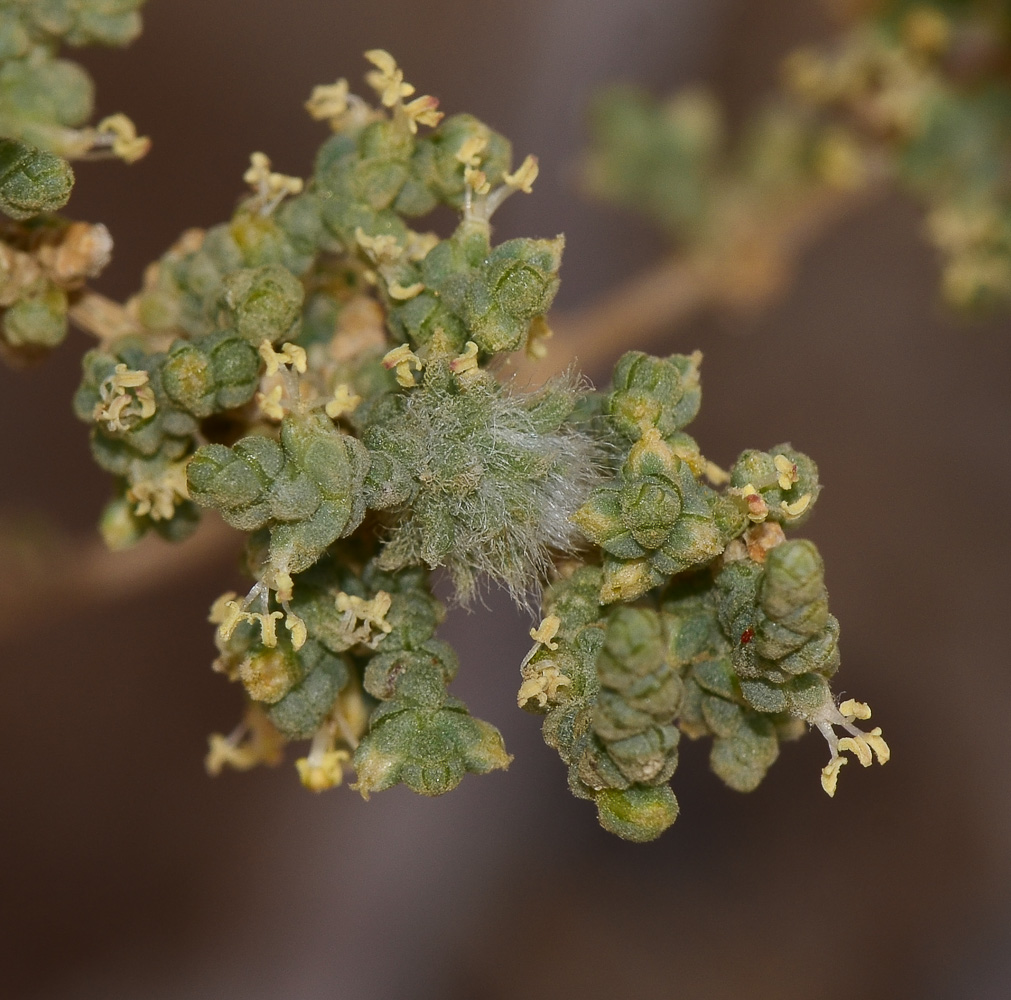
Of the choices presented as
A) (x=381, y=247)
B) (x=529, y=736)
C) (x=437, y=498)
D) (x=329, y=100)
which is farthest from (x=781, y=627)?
(x=529, y=736)

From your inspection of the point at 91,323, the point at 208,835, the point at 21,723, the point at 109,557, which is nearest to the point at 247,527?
the point at 91,323

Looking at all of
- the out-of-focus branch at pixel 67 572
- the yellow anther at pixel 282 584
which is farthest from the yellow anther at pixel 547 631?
the out-of-focus branch at pixel 67 572

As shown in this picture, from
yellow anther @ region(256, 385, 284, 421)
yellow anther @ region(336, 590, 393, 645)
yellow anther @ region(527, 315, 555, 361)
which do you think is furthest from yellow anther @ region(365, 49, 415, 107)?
yellow anther @ region(336, 590, 393, 645)

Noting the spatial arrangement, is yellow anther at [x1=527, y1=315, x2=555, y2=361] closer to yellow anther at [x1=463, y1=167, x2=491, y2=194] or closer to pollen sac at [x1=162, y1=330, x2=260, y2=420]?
yellow anther at [x1=463, y1=167, x2=491, y2=194]

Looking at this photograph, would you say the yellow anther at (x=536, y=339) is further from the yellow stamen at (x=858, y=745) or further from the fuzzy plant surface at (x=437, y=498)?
the yellow stamen at (x=858, y=745)

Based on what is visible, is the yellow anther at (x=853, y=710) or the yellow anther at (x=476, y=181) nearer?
the yellow anther at (x=853, y=710)

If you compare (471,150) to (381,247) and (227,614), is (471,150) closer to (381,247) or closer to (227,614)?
(381,247)
